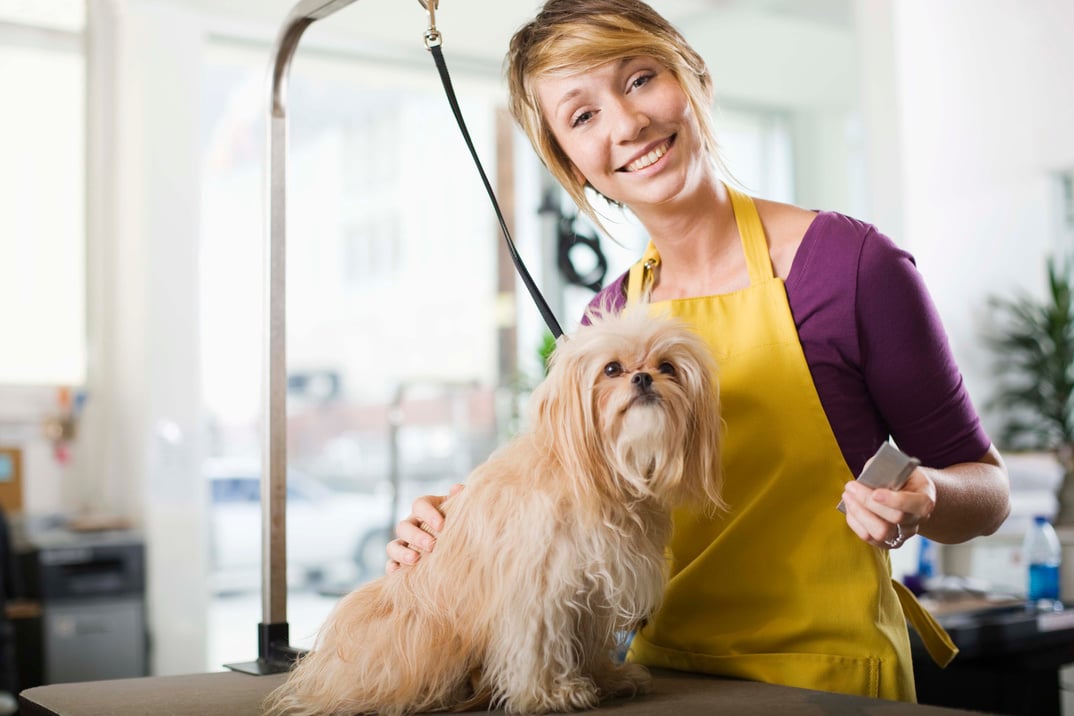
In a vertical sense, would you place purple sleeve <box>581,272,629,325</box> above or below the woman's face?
below

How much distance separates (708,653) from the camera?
1.52 metres

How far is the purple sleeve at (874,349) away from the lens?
4.67 ft

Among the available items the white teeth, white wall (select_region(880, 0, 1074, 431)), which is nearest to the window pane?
white wall (select_region(880, 0, 1074, 431))

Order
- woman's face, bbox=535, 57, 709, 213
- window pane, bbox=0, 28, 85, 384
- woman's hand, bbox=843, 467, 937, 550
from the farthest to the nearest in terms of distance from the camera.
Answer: window pane, bbox=0, 28, 85, 384 → woman's face, bbox=535, 57, 709, 213 → woman's hand, bbox=843, 467, 937, 550

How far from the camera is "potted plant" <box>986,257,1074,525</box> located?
6062mm

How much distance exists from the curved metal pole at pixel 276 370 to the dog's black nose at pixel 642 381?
28.9 inches

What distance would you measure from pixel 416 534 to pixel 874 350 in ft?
2.08

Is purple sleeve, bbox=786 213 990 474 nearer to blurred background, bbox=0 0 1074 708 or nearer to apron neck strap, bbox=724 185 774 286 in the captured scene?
apron neck strap, bbox=724 185 774 286

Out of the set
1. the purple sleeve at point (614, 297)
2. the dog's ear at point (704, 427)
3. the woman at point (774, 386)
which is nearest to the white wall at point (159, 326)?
the purple sleeve at point (614, 297)

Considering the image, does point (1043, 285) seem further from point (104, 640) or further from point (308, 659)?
point (308, 659)

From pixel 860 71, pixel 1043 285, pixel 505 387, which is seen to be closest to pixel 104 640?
pixel 505 387

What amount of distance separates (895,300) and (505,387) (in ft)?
20.5

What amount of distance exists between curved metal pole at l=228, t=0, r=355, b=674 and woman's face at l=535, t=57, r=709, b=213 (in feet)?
1.59

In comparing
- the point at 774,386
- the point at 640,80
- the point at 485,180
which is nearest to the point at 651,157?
the point at 640,80
